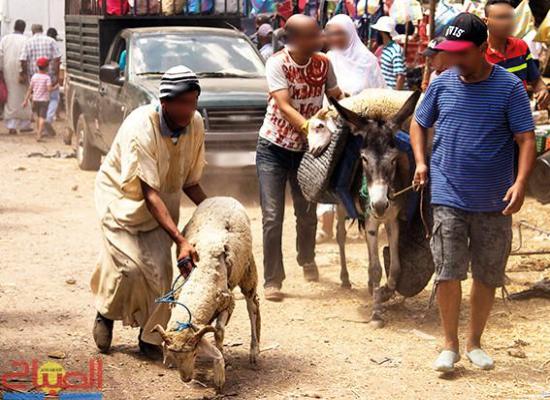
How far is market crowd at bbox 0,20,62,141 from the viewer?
824 inches

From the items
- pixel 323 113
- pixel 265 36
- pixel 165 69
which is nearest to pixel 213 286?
pixel 323 113

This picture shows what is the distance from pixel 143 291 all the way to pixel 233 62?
7.71m

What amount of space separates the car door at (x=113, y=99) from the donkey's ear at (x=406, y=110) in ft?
20.9

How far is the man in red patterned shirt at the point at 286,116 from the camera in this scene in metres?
8.20

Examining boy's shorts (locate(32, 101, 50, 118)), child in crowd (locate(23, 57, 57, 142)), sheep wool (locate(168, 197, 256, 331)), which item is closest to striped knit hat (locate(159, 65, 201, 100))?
sheep wool (locate(168, 197, 256, 331))

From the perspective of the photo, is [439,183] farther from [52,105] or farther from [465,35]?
[52,105]

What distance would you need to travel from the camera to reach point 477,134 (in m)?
6.16

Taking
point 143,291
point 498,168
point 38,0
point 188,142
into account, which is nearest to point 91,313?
point 143,291

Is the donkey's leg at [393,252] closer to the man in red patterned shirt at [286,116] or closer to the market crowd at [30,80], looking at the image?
the man in red patterned shirt at [286,116]

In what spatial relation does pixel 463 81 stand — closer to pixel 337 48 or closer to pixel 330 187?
pixel 330 187

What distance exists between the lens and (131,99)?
13.1 meters

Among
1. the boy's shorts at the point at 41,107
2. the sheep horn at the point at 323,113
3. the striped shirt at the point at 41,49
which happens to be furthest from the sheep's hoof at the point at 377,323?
the striped shirt at the point at 41,49

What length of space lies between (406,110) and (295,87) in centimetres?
115

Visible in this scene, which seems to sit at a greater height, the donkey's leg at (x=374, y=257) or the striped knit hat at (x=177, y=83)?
the striped knit hat at (x=177, y=83)
